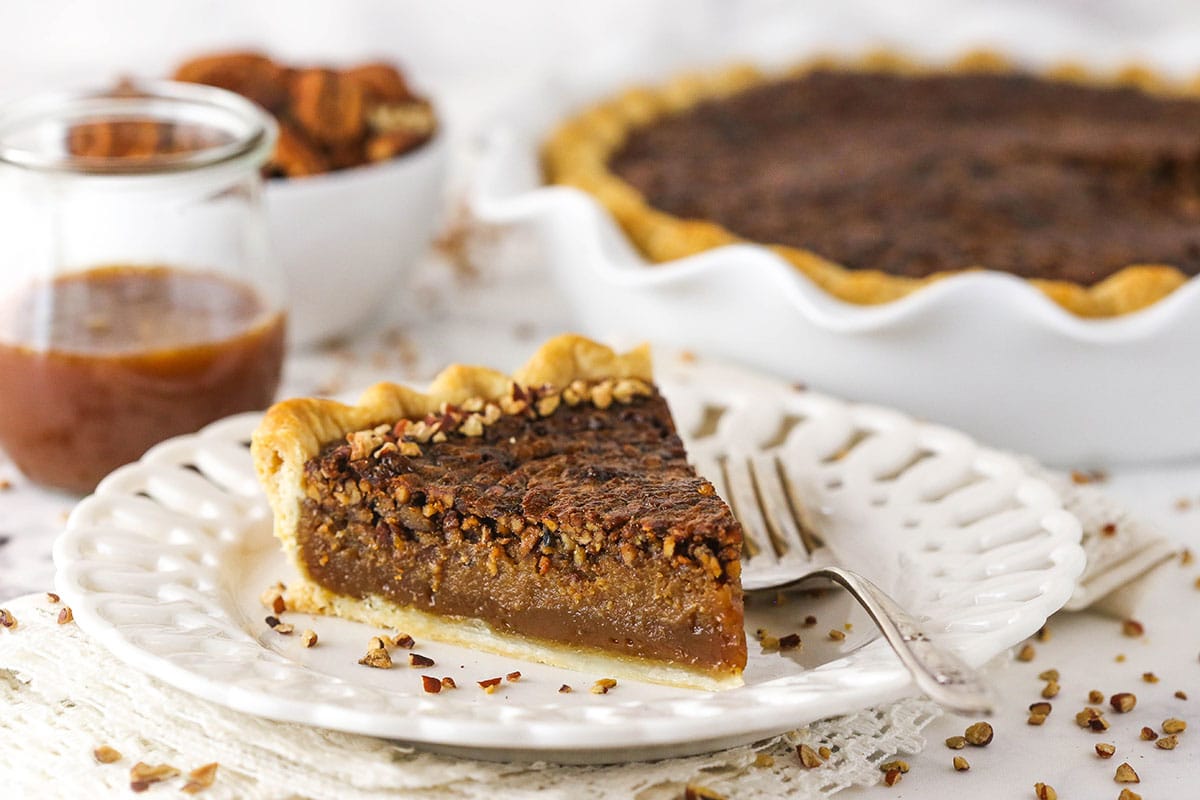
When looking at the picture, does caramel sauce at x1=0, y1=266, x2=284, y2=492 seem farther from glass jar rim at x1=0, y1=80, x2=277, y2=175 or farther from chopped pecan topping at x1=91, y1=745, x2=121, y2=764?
chopped pecan topping at x1=91, y1=745, x2=121, y2=764

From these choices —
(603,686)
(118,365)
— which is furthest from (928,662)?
(118,365)

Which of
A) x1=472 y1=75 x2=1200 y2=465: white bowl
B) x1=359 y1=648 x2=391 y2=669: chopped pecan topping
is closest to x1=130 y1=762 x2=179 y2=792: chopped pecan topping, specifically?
x1=359 y1=648 x2=391 y2=669: chopped pecan topping

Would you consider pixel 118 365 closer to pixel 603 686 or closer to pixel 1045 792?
pixel 603 686

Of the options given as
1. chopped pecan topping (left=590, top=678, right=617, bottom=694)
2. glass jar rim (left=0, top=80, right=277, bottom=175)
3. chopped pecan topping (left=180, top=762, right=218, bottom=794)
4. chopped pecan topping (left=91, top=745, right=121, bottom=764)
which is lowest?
chopped pecan topping (left=91, top=745, right=121, bottom=764)

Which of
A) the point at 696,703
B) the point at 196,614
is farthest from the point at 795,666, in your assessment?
the point at 196,614

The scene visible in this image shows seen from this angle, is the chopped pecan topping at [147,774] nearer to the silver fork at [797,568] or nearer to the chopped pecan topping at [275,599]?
the chopped pecan topping at [275,599]

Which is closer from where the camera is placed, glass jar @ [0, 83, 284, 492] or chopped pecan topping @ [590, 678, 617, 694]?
chopped pecan topping @ [590, 678, 617, 694]

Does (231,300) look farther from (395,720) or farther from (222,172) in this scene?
(395,720)
